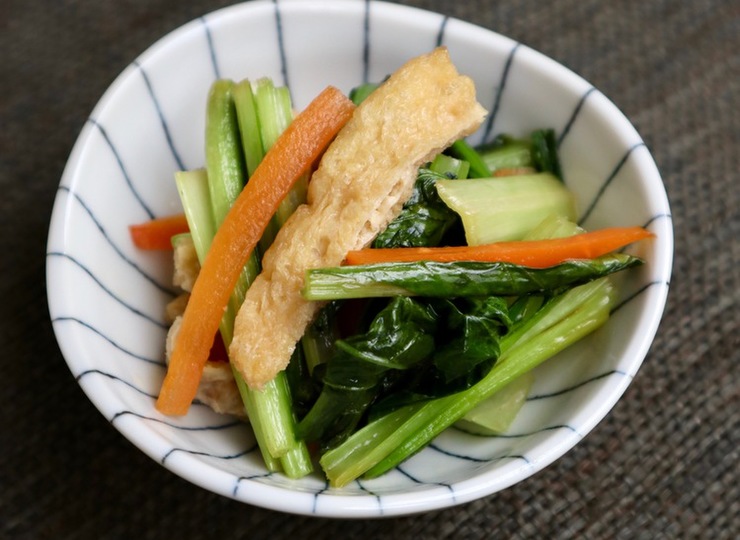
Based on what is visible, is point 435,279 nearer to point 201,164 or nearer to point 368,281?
point 368,281

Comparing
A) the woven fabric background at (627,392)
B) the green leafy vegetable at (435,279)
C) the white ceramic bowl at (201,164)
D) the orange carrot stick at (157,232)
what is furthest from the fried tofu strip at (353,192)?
the woven fabric background at (627,392)

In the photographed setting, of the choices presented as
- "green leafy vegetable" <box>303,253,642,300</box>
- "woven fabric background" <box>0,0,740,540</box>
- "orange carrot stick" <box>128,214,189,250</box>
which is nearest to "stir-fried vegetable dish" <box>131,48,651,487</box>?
"green leafy vegetable" <box>303,253,642,300</box>

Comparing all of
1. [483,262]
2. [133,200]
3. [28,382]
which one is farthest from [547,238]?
[28,382]

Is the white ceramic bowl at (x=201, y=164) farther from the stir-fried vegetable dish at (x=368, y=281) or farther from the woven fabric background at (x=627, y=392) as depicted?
the woven fabric background at (x=627, y=392)

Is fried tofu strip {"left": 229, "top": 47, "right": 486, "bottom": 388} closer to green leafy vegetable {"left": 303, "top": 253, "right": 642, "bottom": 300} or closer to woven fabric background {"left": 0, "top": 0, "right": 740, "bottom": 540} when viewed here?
green leafy vegetable {"left": 303, "top": 253, "right": 642, "bottom": 300}

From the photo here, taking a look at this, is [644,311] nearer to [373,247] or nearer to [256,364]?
[373,247]

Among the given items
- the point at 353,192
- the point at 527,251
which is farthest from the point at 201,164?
the point at 527,251
